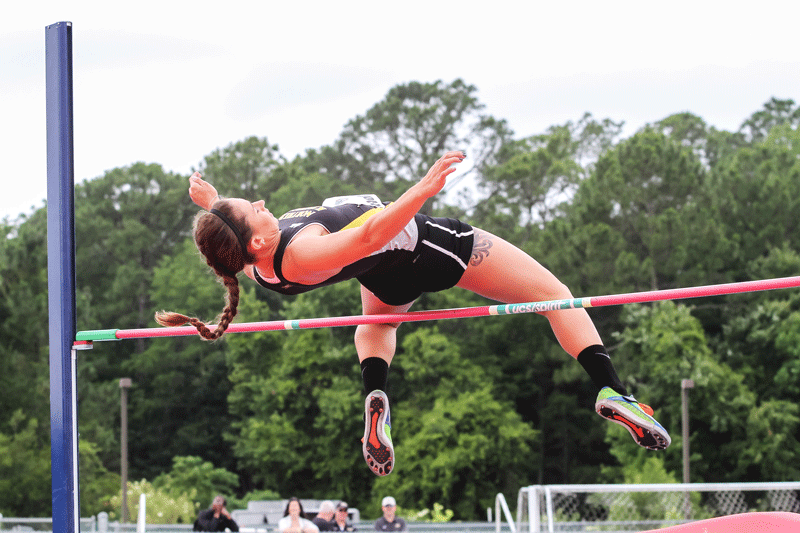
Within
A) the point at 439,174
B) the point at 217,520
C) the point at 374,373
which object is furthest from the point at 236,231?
the point at 217,520

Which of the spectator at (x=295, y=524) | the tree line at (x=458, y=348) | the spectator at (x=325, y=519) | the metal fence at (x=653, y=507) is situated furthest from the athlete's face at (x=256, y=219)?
the tree line at (x=458, y=348)

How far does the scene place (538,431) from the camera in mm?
19641

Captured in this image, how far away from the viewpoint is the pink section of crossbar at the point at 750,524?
2.09 m

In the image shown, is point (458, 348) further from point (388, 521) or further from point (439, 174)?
point (439, 174)

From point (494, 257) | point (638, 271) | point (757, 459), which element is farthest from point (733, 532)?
point (638, 271)

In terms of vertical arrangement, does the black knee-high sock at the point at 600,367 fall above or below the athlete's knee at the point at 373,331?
below

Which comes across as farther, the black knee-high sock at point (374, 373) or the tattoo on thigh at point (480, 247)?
the black knee-high sock at point (374, 373)

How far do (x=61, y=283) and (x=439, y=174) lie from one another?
3.89ft

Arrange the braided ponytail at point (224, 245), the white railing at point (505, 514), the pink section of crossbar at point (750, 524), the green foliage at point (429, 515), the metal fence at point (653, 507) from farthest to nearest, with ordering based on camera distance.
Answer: the green foliage at point (429, 515)
the metal fence at point (653, 507)
the white railing at point (505, 514)
the braided ponytail at point (224, 245)
the pink section of crossbar at point (750, 524)

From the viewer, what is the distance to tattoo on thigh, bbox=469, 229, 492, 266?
262cm

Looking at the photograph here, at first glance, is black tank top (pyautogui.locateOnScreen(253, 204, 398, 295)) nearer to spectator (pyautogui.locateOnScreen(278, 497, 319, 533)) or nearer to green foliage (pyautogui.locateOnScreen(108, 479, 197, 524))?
spectator (pyautogui.locateOnScreen(278, 497, 319, 533))

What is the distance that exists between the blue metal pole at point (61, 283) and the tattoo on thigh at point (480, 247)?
45.4 inches

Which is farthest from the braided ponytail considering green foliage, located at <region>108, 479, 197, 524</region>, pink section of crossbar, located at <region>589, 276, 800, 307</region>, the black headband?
green foliage, located at <region>108, 479, 197, 524</region>

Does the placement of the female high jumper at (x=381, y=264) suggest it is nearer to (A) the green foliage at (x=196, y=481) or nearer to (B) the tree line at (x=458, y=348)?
(B) the tree line at (x=458, y=348)
